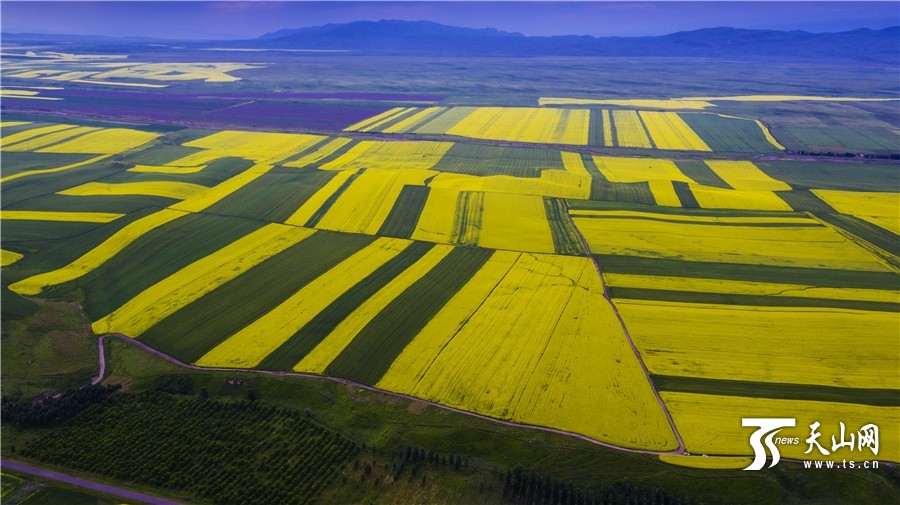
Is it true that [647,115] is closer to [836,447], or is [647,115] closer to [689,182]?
[689,182]

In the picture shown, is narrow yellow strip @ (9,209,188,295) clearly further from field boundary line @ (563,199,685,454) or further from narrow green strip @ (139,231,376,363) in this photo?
field boundary line @ (563,199,685,454)

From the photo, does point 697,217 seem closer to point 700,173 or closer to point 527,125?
point 700,173

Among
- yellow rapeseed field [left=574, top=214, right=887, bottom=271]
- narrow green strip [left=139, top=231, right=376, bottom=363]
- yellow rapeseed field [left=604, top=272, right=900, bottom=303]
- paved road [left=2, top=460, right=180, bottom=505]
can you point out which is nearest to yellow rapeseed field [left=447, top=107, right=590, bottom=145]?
yellow rapeseed field [left=574, top=214, right=887, bottom=271]

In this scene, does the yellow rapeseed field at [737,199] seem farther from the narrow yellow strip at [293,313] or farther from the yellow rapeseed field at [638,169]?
the narrow yellow strip at [293,313]

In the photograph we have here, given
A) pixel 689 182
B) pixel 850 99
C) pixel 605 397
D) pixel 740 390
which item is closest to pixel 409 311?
pixel 605 397

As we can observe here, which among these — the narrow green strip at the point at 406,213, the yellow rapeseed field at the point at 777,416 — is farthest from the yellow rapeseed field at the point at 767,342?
the narrow green strip at the point at 406,213
